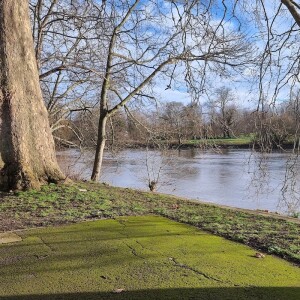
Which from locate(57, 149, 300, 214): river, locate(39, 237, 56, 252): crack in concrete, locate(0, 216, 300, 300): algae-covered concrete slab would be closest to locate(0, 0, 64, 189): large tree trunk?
locate(0, 216, 300, 300): algae-covered concrete slab

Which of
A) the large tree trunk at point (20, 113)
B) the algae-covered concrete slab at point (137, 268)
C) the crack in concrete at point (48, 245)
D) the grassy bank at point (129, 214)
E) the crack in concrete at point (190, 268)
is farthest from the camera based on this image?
the large tree trunk at point (20, 113)

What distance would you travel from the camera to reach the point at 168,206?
312 inches

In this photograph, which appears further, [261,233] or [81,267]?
[261,233]

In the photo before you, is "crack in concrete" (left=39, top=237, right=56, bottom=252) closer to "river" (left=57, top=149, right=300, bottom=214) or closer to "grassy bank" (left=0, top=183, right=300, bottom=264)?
"grassy bank" (left=0, top=183, right=300, bottom=264)

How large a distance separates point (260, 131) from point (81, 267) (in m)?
4.12

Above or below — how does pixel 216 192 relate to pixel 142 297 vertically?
below

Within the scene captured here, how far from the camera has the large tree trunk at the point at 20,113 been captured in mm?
7898

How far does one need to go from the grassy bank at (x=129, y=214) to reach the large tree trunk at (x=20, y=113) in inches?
18.1

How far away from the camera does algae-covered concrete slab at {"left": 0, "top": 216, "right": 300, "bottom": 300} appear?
3266 mm

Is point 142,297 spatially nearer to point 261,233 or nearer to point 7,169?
point 261,233

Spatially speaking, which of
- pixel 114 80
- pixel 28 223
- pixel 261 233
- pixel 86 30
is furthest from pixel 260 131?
pixel 114 80

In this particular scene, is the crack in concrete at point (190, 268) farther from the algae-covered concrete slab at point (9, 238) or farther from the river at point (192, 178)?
the river at point (192, 178)

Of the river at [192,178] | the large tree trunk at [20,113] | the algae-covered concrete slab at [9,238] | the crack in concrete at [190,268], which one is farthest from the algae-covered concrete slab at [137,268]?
the river at [192,178]

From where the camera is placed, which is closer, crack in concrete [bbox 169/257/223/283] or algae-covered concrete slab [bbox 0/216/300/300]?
algae-covered concrete slab [bbox 0/216/300/300]
